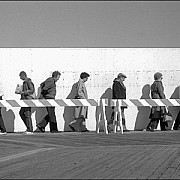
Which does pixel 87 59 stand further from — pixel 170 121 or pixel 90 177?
pixel 90 177

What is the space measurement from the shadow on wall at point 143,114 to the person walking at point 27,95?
3.51 m

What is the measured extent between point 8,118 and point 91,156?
8.45 m

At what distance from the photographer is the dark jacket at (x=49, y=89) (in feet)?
61.5

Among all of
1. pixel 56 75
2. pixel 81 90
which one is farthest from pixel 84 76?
pixel 56 75

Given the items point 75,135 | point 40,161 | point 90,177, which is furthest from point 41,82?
point 90,177

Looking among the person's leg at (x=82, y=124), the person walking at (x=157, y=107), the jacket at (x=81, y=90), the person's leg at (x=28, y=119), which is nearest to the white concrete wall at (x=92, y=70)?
the person's leg at (x=82, y=124)

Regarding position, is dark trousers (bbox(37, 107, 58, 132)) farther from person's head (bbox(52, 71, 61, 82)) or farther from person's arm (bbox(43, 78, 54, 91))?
person's head (bbox(52, 71, 61, 82))

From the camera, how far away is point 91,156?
37.8ft

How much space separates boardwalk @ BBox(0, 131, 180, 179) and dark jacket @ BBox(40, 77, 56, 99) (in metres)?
2.05

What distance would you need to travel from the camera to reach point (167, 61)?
20.0 meters

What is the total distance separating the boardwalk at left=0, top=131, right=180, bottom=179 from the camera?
356 inches

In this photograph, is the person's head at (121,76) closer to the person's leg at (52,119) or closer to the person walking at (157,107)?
the person walking at (157,107)

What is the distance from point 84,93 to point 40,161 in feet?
27.1

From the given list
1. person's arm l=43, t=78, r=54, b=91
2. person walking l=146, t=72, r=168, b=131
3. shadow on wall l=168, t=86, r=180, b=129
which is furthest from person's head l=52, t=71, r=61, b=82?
shadow on wall l=168, t=86, r=180, b=129
